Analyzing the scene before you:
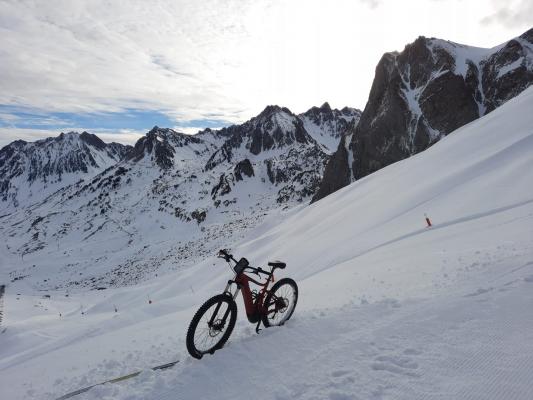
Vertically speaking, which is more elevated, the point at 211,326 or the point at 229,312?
the point at 229,312

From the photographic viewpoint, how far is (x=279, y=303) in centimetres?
701

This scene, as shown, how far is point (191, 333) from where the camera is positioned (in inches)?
230

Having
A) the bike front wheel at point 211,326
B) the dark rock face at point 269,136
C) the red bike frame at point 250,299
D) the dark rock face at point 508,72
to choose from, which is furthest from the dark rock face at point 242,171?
the bike front wheel at point 211,326

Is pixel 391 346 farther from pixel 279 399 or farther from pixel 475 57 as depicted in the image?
pixel 475 57

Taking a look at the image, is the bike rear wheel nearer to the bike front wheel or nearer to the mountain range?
the bike front wheel

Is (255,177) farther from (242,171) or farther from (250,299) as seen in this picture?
(250,299)

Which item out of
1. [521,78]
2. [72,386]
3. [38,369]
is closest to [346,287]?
[72,386]

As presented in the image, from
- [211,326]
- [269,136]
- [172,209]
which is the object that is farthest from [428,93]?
[269,136]

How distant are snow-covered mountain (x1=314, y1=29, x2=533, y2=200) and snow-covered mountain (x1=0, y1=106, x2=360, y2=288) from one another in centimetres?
1491

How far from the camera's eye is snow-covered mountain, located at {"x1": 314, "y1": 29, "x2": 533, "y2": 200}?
171 ft

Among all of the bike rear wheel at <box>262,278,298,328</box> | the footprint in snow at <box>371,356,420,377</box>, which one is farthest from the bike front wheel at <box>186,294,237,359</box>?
the footprint in snow at <box>371,356,420,377</box>

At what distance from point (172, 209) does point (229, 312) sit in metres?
134

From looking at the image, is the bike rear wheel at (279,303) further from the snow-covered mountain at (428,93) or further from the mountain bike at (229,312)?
the snow-covered mountain at (428,93)

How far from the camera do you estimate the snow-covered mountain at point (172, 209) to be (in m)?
89.7
